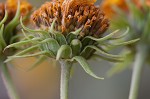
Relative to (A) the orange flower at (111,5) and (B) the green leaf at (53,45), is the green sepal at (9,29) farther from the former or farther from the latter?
(A) the orange flower at (111,5)

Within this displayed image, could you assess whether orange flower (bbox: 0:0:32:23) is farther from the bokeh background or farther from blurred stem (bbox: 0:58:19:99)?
the bokeh background

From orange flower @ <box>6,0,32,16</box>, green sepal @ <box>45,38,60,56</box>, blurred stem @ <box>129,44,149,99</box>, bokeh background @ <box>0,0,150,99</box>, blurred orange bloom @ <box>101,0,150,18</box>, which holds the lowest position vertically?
bokeh background @ <box>0,0,150,99</box>

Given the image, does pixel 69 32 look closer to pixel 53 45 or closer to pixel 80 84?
pixel 53 45

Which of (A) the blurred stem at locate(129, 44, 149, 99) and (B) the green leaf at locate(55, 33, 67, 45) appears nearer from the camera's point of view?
(B) the green leaf at locate(55, 33, 67, 45)

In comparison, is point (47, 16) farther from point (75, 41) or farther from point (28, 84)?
point (28, 84)

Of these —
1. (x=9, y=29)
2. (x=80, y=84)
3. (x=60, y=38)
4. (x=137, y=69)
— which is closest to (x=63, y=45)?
(x=60, y=38)

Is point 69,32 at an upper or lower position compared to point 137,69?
upper

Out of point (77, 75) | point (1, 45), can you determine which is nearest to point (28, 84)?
point (77, 75)

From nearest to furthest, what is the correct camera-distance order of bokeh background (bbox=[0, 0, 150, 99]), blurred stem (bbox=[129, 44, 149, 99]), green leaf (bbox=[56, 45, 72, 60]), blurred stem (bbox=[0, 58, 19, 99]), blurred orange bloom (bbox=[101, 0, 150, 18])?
green leaf (bbox=[56, 45, 72, 60]) → blurred stem (bbox=[0, 58, 19, 99]) → blurred stem (bbox=[129, 44, 149, 99]) → blurred orange bloom (bbox=[101, 0, 150, 18]) → bokeh background (bbox=[0, 0, 150, 99])

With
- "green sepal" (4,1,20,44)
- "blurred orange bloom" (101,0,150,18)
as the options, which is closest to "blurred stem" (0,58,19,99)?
"green sepal" (4,1,20,44)
